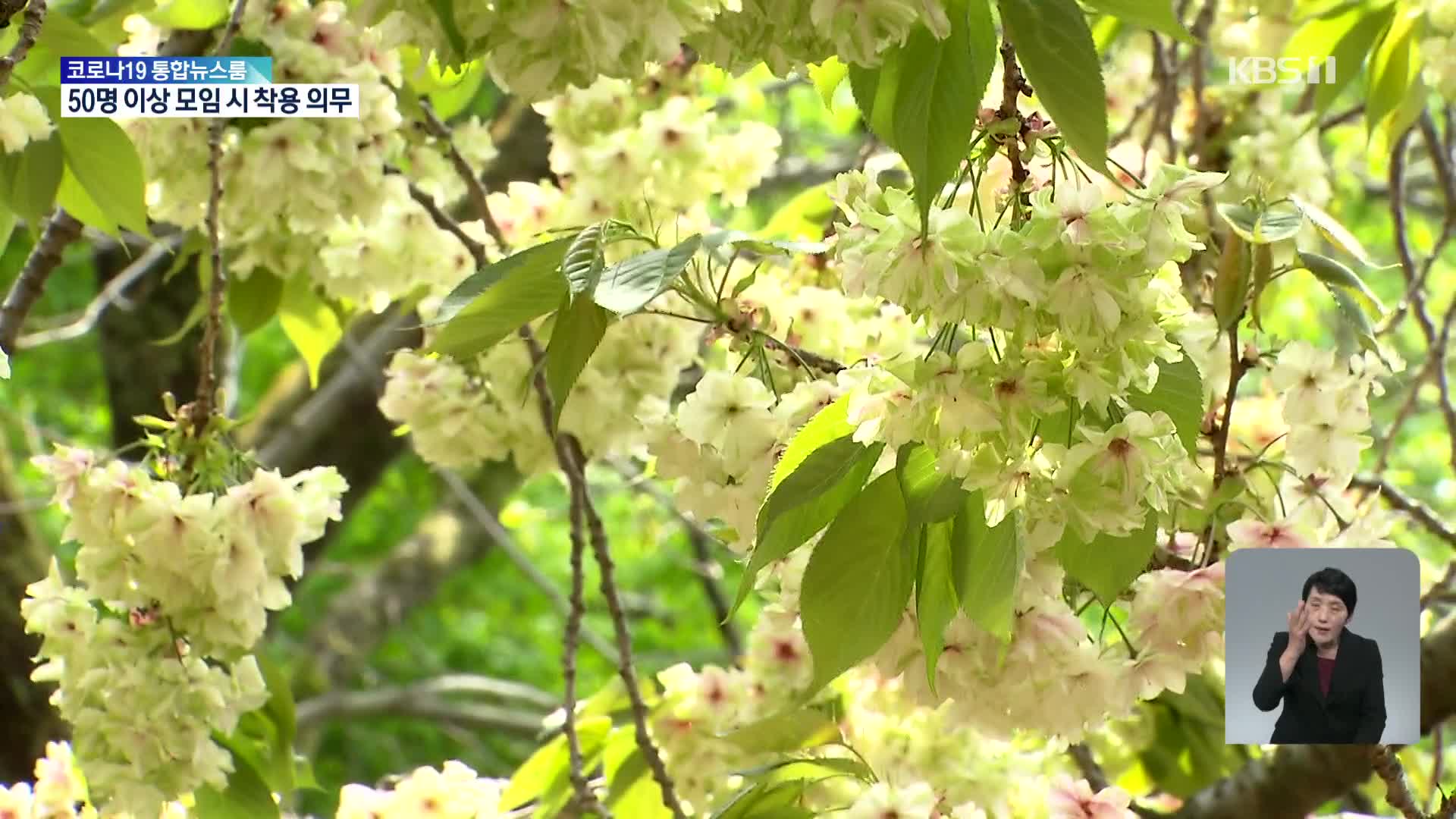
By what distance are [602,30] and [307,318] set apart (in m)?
1.00

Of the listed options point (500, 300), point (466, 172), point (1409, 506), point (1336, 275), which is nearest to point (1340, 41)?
point (1409, 506)

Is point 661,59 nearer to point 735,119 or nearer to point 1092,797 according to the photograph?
point 1092,797

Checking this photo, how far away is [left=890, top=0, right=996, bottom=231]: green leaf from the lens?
0.66 metres

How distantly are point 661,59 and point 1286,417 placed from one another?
54 centimetres

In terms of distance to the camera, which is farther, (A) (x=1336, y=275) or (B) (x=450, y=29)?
(A) (x=1336, y=275)

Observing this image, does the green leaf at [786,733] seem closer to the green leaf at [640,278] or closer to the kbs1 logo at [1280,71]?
the green leaf at [640,278]

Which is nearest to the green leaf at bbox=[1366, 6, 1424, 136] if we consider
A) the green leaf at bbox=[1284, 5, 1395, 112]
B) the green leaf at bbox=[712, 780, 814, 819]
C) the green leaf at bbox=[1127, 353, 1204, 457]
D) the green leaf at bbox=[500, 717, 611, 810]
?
the green leaf at bbox=[1284, 5, 1395, 112]

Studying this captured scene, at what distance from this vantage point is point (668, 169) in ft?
4.96

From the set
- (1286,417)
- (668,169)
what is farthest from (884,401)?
(668,169)

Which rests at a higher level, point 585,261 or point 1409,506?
point 585,261

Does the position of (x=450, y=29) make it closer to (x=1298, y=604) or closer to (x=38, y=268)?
(x=1298, y=604)

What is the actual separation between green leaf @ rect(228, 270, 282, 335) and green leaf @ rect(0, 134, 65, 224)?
15.3 inches

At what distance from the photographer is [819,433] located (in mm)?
799

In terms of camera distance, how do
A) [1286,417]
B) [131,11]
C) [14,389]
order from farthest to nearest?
[14,389] < [131,11] < [1286,417]
